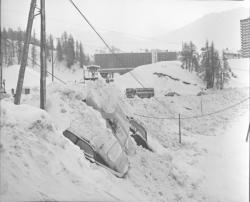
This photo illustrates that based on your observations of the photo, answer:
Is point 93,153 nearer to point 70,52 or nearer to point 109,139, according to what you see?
point 109,139

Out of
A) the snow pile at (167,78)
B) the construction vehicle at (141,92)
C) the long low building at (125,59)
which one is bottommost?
the construction vehicle at (141,92)

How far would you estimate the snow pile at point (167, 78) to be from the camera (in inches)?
211

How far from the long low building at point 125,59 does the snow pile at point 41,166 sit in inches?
64.1

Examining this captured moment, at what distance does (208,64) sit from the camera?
498cm

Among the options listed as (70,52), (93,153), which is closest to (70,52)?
(70,52)

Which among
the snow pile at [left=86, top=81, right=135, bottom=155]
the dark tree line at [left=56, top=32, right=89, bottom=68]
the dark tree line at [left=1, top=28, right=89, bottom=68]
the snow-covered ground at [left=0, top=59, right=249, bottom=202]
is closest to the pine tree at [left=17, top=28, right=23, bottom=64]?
the dark tree line at [left=1, top=28, right=89, bottom=68]

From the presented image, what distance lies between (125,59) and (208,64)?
→ 1549 millimetres

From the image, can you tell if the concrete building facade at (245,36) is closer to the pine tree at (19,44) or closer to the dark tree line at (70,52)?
the dark tree line at (70,52)

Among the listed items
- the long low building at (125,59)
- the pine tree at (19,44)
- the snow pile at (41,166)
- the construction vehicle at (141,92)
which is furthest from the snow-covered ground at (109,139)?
the construction vehicle at (141,92)

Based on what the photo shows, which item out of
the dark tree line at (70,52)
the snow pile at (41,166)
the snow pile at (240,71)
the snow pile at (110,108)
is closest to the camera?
the snow pile at (41,166)

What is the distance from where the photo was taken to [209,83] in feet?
16.1

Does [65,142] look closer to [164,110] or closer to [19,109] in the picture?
[19,109]

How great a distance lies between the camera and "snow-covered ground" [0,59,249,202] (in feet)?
6.91

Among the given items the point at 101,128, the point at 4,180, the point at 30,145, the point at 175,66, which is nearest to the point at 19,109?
the point at 30,145
